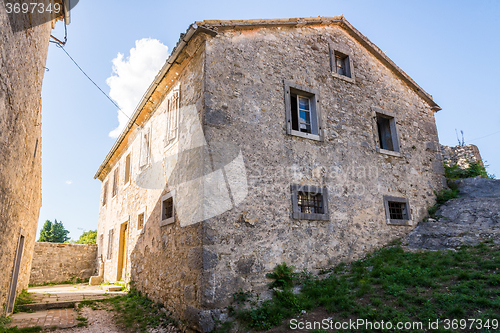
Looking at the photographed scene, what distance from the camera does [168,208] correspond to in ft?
23.9

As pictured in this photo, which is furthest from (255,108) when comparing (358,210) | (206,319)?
(206,319)

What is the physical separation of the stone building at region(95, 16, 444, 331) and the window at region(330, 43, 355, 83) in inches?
1.4

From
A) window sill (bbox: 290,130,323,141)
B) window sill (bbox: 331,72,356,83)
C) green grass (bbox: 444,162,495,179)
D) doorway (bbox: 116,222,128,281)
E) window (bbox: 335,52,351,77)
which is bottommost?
doorway (bbox: 116,222,128,281)

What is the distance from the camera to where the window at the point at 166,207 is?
23.0 ft

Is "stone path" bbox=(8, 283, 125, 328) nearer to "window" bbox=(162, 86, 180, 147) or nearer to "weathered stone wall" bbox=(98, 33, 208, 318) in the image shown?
"weathered stone wall" bbox=(98, 33, 208, 318)

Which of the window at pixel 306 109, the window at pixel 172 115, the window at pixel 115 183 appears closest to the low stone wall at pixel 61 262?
the window at pixel 115 183

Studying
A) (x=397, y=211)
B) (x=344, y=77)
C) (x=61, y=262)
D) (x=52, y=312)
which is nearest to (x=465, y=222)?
(x=397, y=211)

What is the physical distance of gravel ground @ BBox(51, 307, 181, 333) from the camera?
18.7 ft

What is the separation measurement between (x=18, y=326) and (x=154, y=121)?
17.9 feet

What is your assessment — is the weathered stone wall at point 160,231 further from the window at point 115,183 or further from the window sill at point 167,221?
the window at point 115,183

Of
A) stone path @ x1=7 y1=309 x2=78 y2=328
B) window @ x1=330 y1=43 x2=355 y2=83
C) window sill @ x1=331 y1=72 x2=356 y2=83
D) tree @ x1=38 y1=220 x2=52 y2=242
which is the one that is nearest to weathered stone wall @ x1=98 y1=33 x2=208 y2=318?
stone path @ x1=7 y1=309 x2=78 y2=328

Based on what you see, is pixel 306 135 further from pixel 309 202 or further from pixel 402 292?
pixel 402 292

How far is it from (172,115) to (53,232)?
3429 cm

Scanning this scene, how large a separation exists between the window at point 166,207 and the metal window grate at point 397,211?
5.41 m
